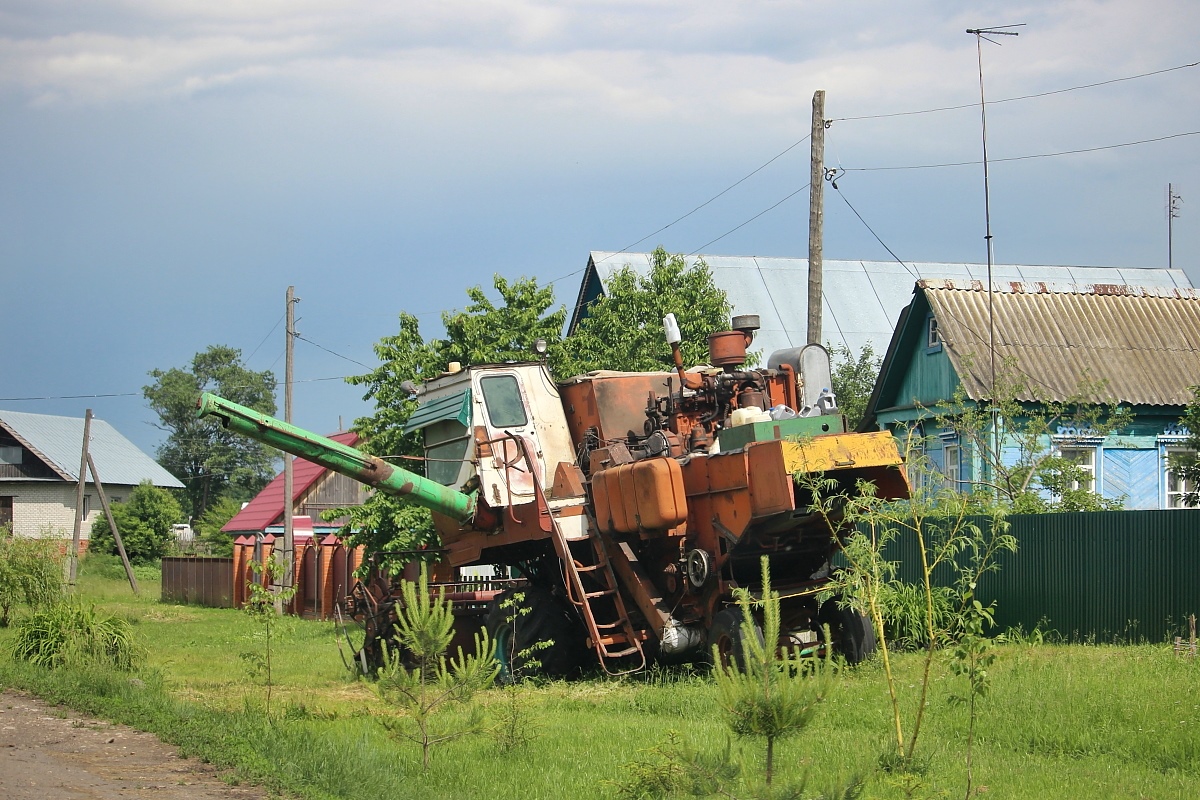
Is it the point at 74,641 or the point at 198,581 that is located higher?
the point at 74,641

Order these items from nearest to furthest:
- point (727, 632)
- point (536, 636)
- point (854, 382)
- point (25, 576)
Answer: point (727, 632) → point (536, 636) → point (25, 576) → point (854, 382)

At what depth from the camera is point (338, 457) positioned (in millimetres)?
13945

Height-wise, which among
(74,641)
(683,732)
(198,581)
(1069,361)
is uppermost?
(1069,361)

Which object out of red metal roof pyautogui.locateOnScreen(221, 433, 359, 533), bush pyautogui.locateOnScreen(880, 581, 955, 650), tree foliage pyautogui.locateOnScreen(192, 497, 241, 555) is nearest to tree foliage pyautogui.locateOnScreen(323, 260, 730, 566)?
bush pyautogui.locateOnScreen(880, 581, 955, 650)

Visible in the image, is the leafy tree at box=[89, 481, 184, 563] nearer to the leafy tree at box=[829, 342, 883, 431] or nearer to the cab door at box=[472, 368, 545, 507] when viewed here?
the leafy tree at box=[829, 342, 883, 431]

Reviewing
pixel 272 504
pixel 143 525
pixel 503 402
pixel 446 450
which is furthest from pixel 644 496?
pixel 143 525

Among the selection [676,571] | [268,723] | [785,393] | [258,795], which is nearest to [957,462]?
[785,393]

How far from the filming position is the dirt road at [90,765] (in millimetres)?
8008

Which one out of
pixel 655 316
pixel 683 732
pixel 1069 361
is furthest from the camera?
pixel 655 316

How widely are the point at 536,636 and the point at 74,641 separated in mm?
5553

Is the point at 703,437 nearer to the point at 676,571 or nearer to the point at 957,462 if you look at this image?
the point at 676,571

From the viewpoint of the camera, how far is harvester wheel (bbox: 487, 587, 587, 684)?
1430cm

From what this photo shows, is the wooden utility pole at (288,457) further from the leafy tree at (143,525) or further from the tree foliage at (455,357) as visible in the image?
the leafy tree at (143,525)

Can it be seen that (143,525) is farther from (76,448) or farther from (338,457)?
(338,457)
